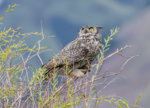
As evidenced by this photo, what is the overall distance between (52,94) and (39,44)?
60cm

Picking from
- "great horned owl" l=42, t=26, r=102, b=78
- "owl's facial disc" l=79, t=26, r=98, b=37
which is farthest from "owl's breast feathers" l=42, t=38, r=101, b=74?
"owl's facial disc" l=79, t=26, r=98, b=37

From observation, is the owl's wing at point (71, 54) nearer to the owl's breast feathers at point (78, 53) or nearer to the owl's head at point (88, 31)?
the owl's breast feathers at point (78, 53)

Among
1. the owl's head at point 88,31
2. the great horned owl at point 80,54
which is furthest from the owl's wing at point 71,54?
the owl's head at point 88,31

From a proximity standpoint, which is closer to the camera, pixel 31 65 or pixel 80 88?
pixel 80 88

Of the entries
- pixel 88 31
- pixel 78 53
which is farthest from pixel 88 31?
pixel 78 53

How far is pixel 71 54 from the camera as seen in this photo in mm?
4043

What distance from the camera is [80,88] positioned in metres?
2.56

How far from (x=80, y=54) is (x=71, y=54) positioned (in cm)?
Answer: 15

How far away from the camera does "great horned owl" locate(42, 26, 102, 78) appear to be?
3832mm

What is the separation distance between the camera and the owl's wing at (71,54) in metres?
3.87

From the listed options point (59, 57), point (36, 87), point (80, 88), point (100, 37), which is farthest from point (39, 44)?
point (100, 37)

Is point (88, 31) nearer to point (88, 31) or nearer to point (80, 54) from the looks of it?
point (88, 31)

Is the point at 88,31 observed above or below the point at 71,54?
above

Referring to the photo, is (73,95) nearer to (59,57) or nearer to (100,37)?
(59,57)
